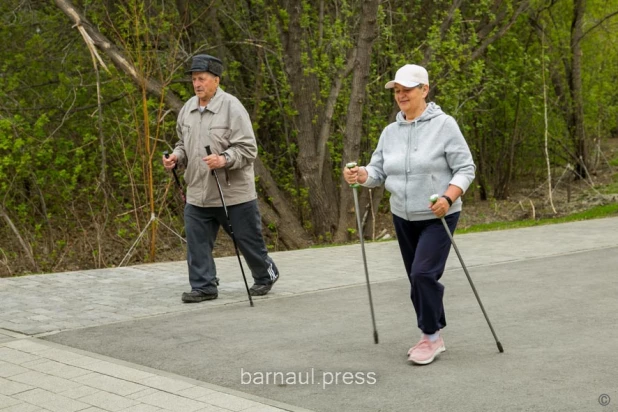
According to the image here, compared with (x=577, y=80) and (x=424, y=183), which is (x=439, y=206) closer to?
(x=424, y=183)

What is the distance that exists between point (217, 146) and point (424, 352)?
3158mm

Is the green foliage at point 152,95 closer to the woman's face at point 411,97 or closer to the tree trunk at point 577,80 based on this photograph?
the tree trunk at point 577,80

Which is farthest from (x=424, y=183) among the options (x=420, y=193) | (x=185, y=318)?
(x=185, y=318)

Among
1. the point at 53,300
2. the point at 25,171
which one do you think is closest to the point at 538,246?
the point at 53,300

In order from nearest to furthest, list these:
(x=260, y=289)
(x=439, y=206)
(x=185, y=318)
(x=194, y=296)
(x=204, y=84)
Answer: (x=439, y=206) < (x=185, y=318) < (x=204, y=84) < (x=194, y=296) < (x=260, y=289)

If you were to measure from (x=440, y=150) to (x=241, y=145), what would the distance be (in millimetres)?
2730

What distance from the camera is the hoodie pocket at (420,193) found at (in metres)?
6.39

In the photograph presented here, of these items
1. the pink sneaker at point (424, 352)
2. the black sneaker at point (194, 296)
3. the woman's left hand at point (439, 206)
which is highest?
the woman's left hand at point (439, 206)

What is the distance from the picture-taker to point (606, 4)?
84.4 feet

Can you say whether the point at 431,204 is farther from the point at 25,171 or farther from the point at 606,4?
the point at 606,4

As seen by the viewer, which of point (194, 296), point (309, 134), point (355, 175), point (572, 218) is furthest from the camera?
point (572, 218)

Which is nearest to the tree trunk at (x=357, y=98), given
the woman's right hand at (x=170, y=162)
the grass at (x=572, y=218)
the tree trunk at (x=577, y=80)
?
the grass at (x=572, y=218)

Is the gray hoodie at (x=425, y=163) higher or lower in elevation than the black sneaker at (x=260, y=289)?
higher

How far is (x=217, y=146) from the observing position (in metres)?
8.71
